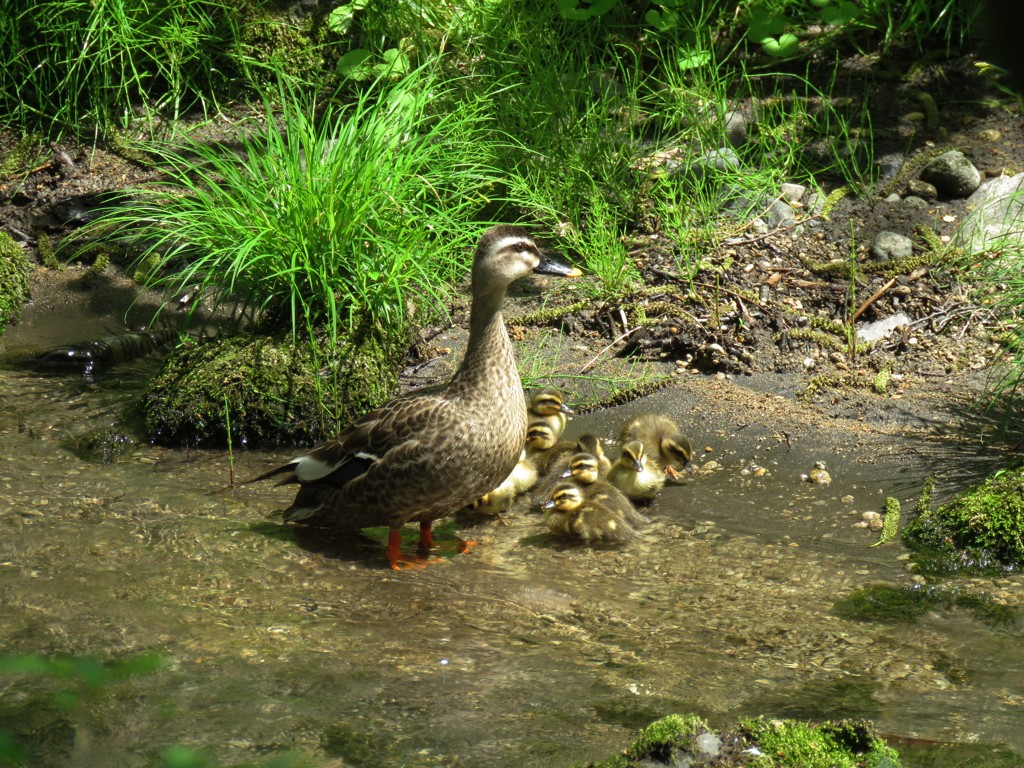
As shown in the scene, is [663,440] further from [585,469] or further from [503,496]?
[503,496]

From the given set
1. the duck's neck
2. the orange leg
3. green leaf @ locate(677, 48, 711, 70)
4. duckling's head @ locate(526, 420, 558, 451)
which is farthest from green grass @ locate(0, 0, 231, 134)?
the orange leg

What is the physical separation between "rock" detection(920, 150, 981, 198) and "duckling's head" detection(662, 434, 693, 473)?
3023 millimetres

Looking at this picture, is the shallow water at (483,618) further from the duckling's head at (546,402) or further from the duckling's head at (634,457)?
the duckling's head at (546,402)

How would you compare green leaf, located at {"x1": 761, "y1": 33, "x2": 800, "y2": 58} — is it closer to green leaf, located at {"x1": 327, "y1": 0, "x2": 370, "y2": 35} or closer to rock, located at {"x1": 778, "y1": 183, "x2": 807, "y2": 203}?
rock, located at {"x1": 778, "y1": 183, "x2": 807, "y2": 203}

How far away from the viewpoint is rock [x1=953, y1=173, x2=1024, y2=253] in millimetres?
6605

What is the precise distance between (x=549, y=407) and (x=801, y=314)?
1696 mm

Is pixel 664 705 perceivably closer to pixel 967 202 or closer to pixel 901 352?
pixel 901 352

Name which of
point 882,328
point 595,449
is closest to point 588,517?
point 595,449

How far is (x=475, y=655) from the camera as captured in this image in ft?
12.9

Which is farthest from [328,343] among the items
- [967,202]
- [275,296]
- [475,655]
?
[967,202]

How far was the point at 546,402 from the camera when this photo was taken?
6098 millimetres

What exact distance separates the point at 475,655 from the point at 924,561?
79.4 inches

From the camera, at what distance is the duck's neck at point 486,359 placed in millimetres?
4906

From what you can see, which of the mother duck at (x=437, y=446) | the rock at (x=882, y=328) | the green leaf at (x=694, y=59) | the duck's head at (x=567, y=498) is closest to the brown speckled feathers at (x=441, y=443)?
the mother duck at (x=437, y=446)
